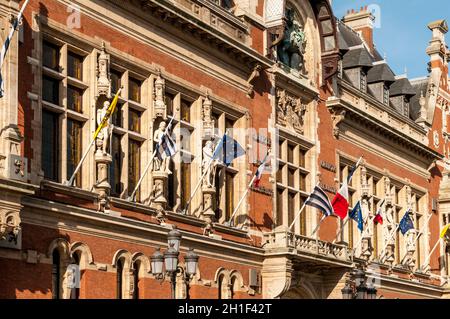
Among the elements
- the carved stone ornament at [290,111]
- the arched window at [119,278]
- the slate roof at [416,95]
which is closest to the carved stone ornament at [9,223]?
the arched window at [119,278]

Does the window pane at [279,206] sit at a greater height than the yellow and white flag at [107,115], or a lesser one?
lesser

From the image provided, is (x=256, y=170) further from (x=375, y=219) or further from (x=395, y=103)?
(x=395, y=103)

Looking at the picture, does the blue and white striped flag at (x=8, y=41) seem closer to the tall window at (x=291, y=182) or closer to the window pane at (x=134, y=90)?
the window pane at (x=134, y=90)

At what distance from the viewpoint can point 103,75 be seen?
97.8ft

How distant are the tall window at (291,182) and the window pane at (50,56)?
12.6 m

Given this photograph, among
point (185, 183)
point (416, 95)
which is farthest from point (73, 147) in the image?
point (416, 95)

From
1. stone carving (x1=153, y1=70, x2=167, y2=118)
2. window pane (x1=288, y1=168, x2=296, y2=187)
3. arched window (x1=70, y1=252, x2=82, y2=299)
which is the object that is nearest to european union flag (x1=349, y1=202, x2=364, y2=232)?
window pane (x1=288, y1=168, x2=296, y2=187)

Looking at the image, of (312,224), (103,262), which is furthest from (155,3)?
(312,224)

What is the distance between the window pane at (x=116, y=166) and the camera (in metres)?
30.5

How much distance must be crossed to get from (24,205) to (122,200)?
4439 mm

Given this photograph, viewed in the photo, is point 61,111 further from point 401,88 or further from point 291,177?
point 401,88

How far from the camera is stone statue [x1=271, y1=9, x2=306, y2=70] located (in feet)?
133

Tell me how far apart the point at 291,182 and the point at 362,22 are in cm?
1971

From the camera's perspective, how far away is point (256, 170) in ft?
121
